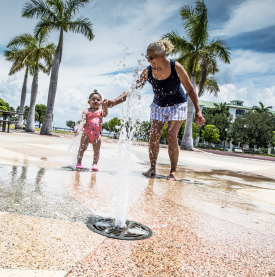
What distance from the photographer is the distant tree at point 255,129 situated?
148 feet

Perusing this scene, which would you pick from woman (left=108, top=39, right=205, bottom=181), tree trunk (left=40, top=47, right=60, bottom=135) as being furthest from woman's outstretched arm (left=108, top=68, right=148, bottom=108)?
tree trunk (left=40, top=47, right=60, bottom=135)

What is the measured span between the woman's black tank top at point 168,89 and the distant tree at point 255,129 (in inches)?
1834

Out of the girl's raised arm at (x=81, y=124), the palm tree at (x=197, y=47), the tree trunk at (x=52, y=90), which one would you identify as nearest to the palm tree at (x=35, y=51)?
the tree trunk at (x=52, y=90)

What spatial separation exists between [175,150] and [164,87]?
91 centimetres

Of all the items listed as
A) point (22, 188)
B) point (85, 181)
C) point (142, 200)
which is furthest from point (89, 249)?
point (85, 181)

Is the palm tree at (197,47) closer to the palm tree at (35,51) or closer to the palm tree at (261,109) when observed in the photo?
the palm tree at (35,51)

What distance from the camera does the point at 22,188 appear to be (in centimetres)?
209

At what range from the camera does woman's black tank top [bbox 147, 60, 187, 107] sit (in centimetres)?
344

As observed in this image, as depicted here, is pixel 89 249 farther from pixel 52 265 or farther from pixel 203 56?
pixel 203 56

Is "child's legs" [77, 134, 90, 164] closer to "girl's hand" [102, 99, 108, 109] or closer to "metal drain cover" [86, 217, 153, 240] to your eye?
"girl's hand" [102, 99, 108, 109]

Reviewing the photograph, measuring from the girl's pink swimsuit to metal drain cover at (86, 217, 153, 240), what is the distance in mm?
2395

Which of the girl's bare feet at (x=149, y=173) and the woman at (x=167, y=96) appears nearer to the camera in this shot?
the woman at (x=167, y=96)

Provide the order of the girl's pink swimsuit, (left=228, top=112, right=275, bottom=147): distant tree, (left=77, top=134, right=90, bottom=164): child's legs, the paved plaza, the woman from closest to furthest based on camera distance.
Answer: the paved plaza → the woman → (left=77, top=134, right=90, bottom=164): child's legs → the girl's pink swimsuit → (left=228, top=112, right=275, bottom=147): distant tree

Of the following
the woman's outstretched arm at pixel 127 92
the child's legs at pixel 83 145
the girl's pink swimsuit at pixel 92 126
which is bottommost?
the child's legs at pixel 83 145
